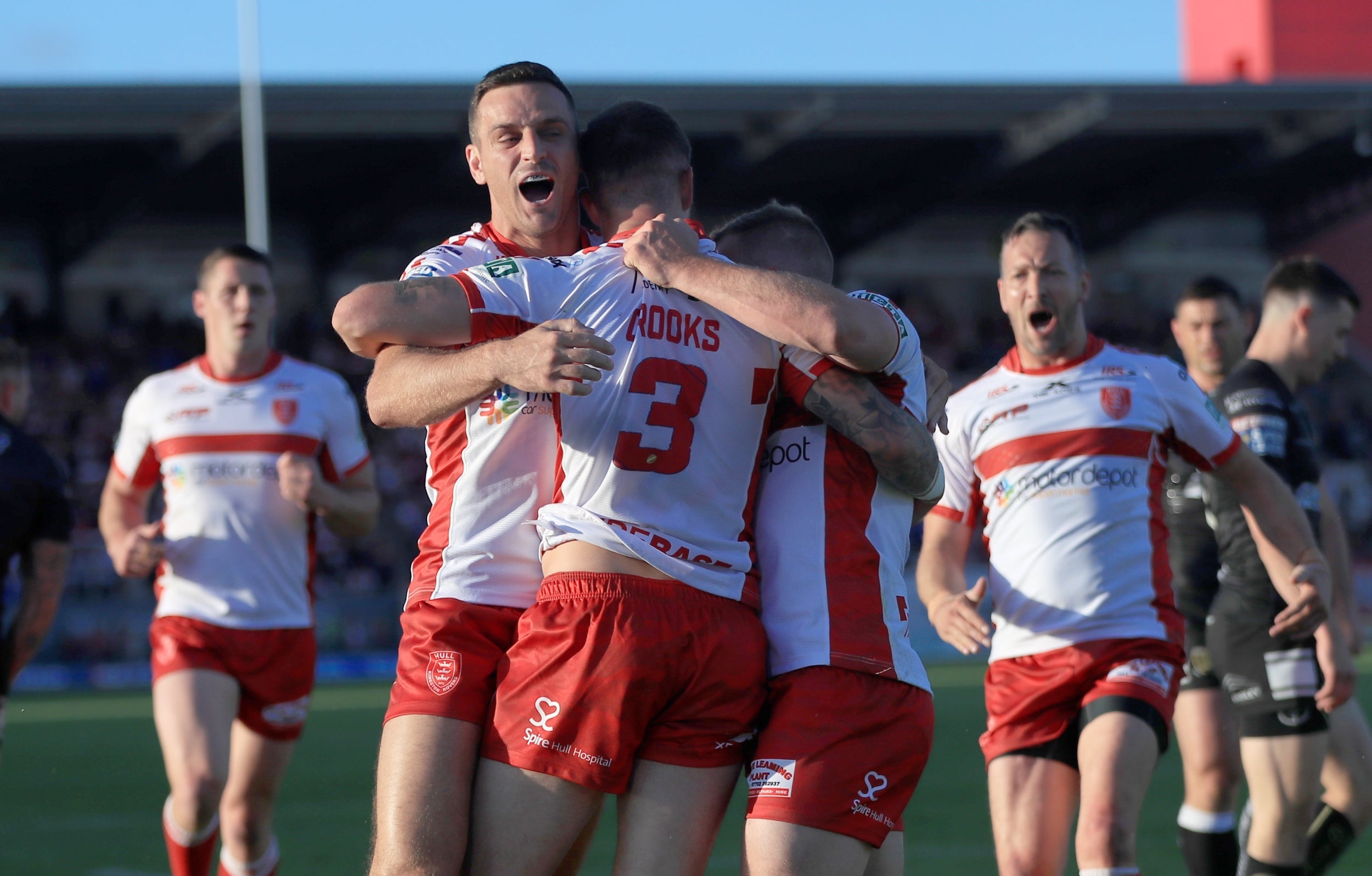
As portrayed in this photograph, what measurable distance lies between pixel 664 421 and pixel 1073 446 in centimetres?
235

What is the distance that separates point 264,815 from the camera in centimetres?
635

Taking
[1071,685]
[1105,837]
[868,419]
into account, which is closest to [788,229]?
[868,419]

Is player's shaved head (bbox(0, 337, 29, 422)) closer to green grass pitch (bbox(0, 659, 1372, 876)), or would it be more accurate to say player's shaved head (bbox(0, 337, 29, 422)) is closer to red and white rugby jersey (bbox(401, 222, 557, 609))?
green grass pitch (bbox(0, 659, 1372, 876))

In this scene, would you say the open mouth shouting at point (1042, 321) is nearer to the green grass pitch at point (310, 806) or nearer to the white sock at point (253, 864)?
the green grass pitch at point (310, 806)

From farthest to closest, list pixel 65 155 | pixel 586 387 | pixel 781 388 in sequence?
pixel 65 155
pixel 781 388
pixel 586 387

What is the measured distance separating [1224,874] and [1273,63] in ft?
123

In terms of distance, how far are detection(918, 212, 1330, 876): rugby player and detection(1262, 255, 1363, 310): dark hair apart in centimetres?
131

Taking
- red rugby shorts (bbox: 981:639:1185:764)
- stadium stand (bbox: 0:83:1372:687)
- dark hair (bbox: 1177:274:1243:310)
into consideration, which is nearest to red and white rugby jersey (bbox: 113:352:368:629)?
red rugby shorts (bbox: 981:639:1185:764)

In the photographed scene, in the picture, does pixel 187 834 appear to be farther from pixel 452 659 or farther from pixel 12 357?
pixel 452 659

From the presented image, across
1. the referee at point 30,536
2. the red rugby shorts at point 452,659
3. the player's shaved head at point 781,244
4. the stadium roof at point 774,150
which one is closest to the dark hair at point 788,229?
the player's shaved head at point 781,244

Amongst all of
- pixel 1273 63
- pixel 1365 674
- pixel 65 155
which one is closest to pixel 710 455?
pixel 1365 674

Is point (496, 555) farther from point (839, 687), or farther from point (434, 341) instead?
point (839, 687)

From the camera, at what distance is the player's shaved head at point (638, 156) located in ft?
12.0

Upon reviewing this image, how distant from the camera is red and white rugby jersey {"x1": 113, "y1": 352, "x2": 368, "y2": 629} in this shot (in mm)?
6676
